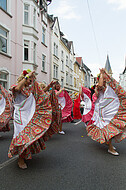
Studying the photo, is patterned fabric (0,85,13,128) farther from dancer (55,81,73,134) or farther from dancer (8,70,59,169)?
dancer (8,70,59,169)

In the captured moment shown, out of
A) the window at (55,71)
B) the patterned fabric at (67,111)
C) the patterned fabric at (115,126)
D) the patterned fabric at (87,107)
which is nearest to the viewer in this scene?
the patterned fabric at (115,126)

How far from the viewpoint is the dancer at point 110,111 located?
4.39 m

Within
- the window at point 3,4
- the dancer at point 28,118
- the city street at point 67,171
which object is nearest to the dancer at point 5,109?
the city street at point 67,171

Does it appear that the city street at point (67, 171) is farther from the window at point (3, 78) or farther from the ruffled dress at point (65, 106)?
the window at point (3, 78)

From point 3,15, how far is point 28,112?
1190cm

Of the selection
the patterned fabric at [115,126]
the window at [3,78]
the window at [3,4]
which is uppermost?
the window at [3,4]

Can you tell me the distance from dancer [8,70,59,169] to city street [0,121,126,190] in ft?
1.06

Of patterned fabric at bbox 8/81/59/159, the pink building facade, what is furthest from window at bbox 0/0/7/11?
patterned fabric at bbox 8/81/59/159

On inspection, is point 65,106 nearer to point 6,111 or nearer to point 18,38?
point 6,111

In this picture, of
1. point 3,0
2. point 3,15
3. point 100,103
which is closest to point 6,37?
point 3,15

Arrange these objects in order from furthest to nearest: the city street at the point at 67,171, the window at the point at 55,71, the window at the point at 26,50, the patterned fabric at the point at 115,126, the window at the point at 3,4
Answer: the window at the point at 55,71 → the window at the point at 26,50 → the window at the point at 3,4 → the patterned fabric at the point at 115,126 → the city street at the point at 67,171

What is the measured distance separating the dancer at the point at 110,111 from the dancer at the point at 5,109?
2814mm

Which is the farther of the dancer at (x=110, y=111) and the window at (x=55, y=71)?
the window at (x=55, y=71)

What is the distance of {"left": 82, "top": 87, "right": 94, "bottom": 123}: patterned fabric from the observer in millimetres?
7312
